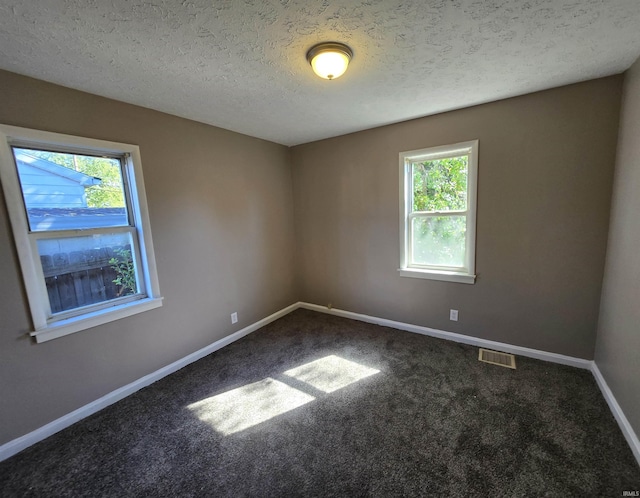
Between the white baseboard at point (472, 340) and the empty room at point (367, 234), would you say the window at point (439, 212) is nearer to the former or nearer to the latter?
the empty room at point (367, 234)

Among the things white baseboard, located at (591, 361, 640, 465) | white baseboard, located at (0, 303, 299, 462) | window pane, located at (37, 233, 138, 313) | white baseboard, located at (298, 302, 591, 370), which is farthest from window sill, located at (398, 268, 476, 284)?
window pane, located at (37, 233, 138, 313)

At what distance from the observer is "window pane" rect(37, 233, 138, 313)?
6.31 feet

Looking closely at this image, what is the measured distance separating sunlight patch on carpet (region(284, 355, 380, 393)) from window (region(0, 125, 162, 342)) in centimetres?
149

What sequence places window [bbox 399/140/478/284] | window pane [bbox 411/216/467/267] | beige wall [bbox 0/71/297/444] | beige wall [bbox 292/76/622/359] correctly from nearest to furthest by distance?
beige wall [bbox 0/71/297/444], beige wall [bbox 292/76/622/359], window [bbox 399/140/478/284], window pane [bbox 411/216/467/267]

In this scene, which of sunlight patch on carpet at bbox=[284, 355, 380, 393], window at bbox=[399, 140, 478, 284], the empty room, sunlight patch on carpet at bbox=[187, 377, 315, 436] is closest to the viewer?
the empty room

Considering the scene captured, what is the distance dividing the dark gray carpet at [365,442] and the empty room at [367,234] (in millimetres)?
17

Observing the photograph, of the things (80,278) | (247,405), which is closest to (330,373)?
(247,405)

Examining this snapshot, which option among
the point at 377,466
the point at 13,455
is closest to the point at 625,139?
the point at 377,466

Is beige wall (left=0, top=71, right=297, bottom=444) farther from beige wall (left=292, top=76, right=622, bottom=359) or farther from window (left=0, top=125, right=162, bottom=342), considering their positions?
beige wall (left=292, top=76, right=622, bottom=359)

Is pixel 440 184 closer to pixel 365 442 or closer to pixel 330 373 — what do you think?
pixel 330 373

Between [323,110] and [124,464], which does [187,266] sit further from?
[323,110]

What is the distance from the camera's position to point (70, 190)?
78.4 inches

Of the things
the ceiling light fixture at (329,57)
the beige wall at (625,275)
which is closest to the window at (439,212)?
the beige wall at (625,275)

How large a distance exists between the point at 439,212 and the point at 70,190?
3.26 meters
